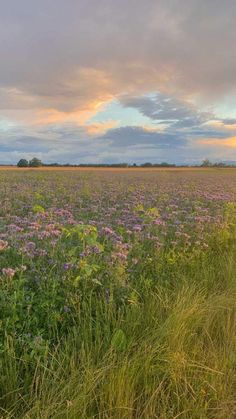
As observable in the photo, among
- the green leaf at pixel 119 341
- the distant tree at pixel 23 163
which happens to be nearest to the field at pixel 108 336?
the green leaf at pixel 119 341

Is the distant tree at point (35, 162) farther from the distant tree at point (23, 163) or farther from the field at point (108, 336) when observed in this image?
the field at point (108, 336)

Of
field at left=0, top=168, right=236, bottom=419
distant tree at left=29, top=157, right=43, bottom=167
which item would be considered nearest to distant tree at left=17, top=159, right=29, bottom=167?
distant tree at left=29, top=157, right=43, bottom=167

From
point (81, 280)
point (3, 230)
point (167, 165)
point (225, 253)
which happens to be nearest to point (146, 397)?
point (81, 280)

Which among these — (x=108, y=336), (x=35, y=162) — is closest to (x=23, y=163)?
(x=35, y=162)

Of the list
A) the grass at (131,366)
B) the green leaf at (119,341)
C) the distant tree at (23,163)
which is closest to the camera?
the grass at (131,366)

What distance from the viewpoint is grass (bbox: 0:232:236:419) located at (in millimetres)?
2533

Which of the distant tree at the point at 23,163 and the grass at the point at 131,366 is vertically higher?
the distant tree at the point at 23,163

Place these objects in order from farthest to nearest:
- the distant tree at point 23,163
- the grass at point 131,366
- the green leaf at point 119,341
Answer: the distant tree at point 23,163 < the green leaf at point 119,341 < the grass at point 131,366

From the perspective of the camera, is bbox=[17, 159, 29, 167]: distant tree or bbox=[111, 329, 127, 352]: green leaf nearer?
bbox=[111, 329, 127, 352]: green leaf

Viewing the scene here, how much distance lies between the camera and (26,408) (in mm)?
2520

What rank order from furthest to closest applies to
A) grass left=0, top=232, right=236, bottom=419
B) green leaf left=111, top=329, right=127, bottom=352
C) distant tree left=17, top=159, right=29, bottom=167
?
distant tree left=17, top=159, right=29, bottom=167
green leaf left=111, top=329, right=127, bottom=352
grass left=0, top=232, right=236, bottom=419

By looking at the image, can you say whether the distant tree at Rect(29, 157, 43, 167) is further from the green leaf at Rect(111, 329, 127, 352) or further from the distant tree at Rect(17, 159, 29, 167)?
the green leaf at Rect(111, 329, 127, 352)

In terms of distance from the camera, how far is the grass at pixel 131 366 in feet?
8.31

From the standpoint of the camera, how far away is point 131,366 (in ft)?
9.31
